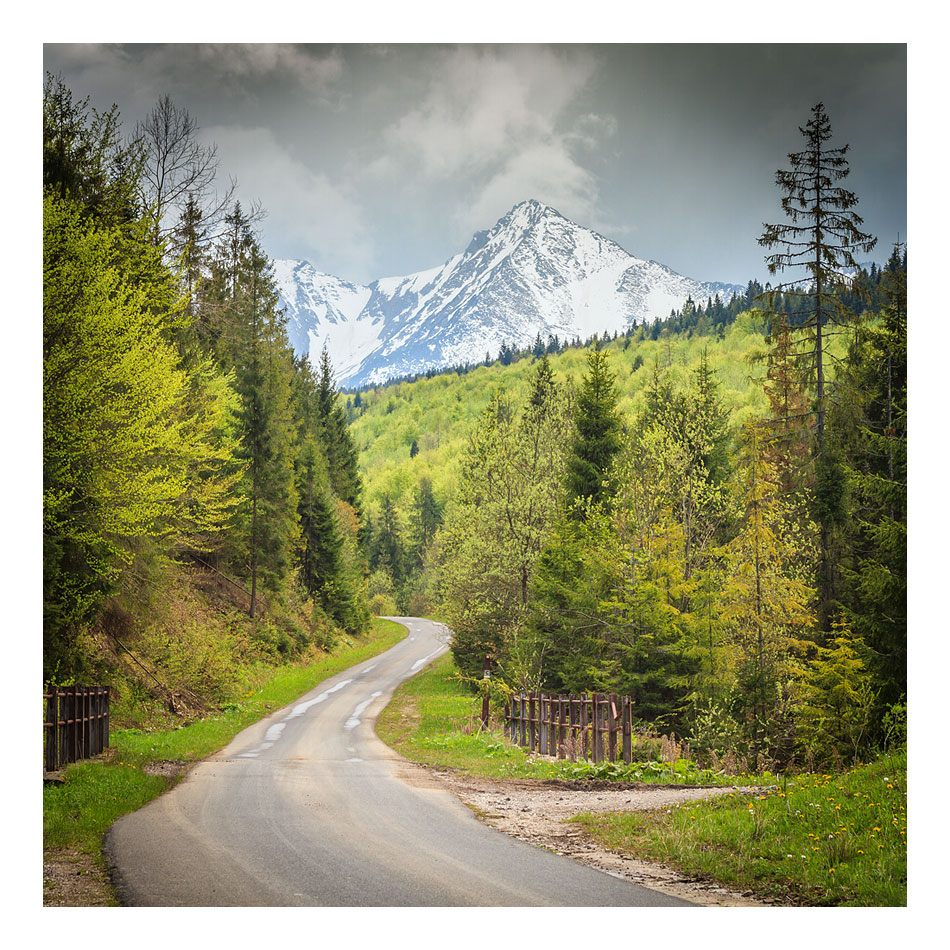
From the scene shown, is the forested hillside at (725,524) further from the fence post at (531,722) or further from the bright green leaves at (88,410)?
the bright green leaves at (88,410)

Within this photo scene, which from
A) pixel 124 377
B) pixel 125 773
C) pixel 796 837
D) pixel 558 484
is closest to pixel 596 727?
pixel 796 837

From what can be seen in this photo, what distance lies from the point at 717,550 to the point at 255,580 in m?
18.9

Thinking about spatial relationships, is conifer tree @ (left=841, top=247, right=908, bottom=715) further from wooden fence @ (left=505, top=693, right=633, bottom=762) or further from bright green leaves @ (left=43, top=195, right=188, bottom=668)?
bright green leaves @ (left=43, top=195, right=188, bottom=668)

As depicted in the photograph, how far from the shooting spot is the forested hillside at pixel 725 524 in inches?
372

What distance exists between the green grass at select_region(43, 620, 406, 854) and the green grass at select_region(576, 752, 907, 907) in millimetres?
5309

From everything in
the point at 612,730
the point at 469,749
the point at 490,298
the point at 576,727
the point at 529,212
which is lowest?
the point at 469,749

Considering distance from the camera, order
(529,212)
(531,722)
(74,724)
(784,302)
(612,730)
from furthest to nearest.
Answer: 1. (531,722)
2. (612,730)
3. (784,302)
4. (74,724)
5. (529,212)

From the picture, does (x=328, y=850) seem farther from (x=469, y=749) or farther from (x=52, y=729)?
(x=469, y=749)

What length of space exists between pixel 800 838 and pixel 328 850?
14.3ft

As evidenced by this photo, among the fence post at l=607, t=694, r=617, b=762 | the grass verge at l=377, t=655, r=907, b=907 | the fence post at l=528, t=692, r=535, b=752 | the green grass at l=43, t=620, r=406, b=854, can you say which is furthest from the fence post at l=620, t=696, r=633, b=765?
the green grass at l=43, t=620, r=406, b=854

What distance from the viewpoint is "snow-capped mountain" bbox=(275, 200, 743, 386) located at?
36.7 feet

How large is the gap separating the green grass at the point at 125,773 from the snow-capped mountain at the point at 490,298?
7.21 m

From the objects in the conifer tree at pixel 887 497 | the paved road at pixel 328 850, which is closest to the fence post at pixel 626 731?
the paved road at pixel 328 850

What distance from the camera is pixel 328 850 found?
7.70m
